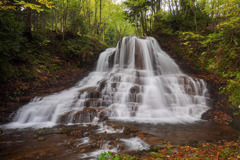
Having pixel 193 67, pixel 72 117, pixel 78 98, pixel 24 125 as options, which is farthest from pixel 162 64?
pixel 24 125

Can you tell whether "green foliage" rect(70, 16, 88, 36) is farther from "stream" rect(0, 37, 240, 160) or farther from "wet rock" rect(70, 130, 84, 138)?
"wet rock" rect(70, 130, 84, 138)

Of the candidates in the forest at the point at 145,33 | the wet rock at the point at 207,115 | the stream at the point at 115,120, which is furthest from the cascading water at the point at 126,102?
the forest at the point at 145,33

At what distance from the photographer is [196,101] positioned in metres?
8.33

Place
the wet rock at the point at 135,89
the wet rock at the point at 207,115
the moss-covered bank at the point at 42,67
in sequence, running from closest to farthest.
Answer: the wet rock at the point at 207,115 < the moss-covered bank at the point at 42,67 < the wet rock at the point at 135,89

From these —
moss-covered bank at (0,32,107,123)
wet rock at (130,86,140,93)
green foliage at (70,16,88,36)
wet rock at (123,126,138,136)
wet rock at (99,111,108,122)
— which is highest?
green foliage at (70,16,88,36)

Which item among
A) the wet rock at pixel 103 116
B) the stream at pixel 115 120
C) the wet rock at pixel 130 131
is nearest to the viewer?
the stream at pixel 115 120

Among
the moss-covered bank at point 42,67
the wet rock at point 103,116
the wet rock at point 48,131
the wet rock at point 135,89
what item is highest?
the moss-covered bank at point 42,67

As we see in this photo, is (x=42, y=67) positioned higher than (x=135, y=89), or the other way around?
(x=42, y=67)

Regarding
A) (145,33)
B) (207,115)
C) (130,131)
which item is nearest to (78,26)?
(145,33)

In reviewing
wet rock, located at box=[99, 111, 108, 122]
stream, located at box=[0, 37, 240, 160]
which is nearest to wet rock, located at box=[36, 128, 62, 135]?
stream, located at box=[0, 37, 240, 160]

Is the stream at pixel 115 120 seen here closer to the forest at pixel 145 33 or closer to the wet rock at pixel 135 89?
the wet rock at pixel 135 89

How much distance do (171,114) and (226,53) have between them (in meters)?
5.95

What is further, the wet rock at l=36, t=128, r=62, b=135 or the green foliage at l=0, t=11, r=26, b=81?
the green foliage at l=0, t=11, r=26, b=81

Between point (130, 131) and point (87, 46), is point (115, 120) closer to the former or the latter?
point (130, 131)
